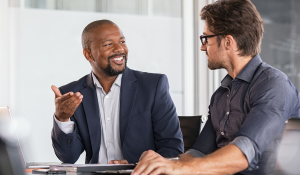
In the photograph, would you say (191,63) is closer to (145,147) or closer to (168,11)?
(168,11)

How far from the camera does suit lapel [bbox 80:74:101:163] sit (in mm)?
2197

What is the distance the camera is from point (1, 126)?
3.64 ft

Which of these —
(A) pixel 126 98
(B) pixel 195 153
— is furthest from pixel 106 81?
(B) pixel 195 153

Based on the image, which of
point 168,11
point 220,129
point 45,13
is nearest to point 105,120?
point 220,129

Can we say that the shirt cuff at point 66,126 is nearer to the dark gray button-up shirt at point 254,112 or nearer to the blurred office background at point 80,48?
the dark gray button-up shirt at point 254,112

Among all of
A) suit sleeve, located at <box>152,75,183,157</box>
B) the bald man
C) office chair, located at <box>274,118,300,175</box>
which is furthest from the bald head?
office chair, located at <box>274,118,300,175</box>

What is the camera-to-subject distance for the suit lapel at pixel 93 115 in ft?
7.21

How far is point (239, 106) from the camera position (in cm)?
166

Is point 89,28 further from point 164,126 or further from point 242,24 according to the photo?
point 242,24

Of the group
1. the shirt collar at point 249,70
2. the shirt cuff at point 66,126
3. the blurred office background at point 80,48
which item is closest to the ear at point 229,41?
the shirt collar at point 249,70

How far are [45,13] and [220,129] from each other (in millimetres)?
2623

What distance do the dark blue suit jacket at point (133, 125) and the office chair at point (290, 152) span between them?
1.24m

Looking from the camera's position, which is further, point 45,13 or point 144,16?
point 144,16

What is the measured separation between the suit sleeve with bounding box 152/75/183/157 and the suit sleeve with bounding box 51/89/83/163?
1.59ft
